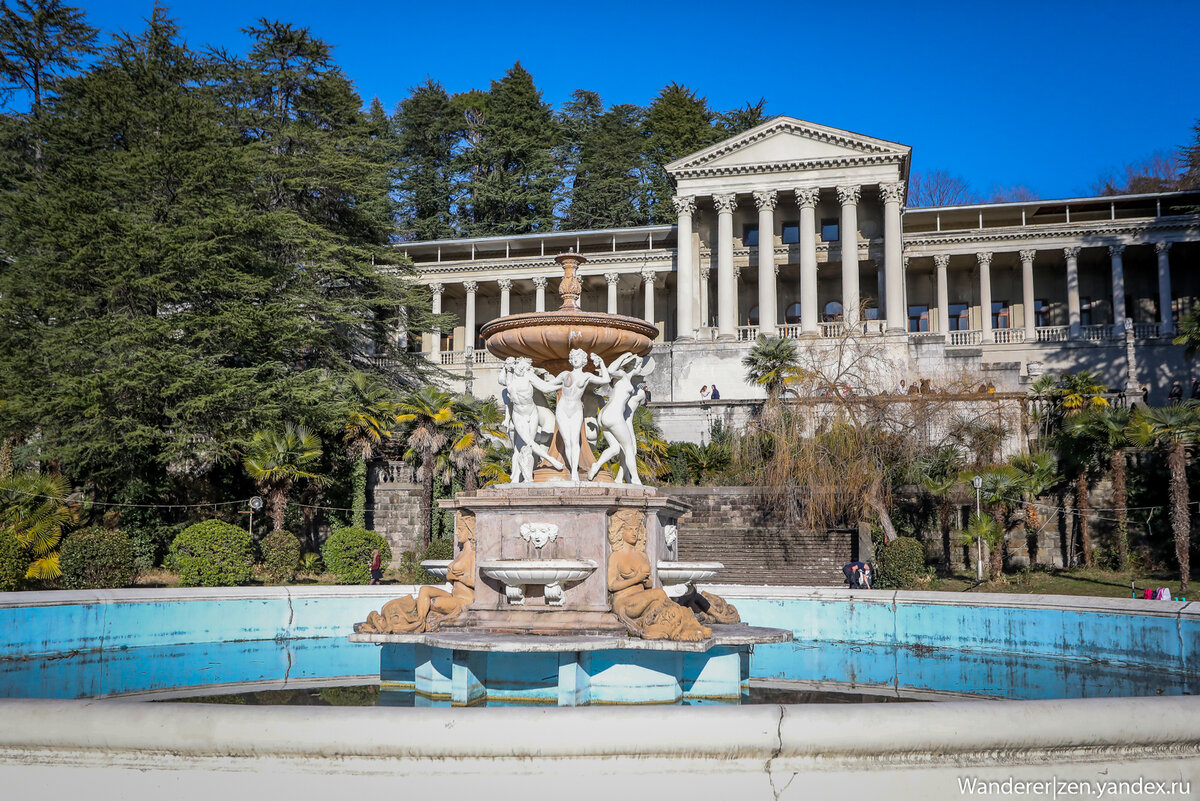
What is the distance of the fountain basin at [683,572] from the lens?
10.9 m

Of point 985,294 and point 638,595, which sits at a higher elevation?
point 985,294

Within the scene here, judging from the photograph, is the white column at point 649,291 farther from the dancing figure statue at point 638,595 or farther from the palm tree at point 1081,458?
the dancing figure statue at point 638,595

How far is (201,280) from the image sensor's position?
28.0 meters

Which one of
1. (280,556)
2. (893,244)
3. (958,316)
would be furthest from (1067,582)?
(958,316)

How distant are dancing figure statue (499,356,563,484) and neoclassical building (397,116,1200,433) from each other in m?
30.0

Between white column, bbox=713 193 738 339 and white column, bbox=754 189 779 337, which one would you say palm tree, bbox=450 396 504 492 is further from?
white column, bbox=754 189 779 337

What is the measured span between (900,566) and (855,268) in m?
25.6

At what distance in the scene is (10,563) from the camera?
63.6 feet

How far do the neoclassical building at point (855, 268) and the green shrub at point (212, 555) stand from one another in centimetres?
2406

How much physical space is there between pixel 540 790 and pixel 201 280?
26354mm

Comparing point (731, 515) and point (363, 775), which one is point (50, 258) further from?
point (363, 775)

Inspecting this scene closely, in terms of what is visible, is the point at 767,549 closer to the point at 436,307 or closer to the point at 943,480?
the point at 943,480

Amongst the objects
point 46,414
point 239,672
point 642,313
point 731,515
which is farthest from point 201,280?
point 642,313

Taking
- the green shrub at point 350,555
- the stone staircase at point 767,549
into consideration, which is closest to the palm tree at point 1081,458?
the stone staircase at point 767,549
